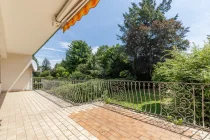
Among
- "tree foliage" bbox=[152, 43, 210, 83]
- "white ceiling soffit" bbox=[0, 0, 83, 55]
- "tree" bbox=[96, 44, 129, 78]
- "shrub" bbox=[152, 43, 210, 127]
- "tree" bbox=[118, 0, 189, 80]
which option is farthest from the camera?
"tree" bbox=[96, 44, 129, 78]

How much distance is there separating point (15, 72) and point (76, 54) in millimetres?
17067

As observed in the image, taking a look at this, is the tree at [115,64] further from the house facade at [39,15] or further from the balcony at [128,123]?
the balcony at [128,123]

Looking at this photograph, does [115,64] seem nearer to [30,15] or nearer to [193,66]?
[193,66]

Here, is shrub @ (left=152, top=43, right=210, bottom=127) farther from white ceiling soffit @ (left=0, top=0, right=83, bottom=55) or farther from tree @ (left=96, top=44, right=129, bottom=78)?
tree @ (left=96, top=44, right=129, bottom=78)

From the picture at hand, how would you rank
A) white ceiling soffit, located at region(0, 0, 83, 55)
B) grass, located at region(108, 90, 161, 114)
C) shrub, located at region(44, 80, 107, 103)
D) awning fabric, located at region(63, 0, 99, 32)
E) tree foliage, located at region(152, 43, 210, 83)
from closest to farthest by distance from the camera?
awning fabric, located at region(63, 0, 99, 32)
white ceiling soffit, located at region(0, 0, 83, 55)
tree foliage, located at region(152, 43, 210, 83)
grass, located at region(108, 90, 161, 114)
shrub, located at region(44, 80, 107, 103)

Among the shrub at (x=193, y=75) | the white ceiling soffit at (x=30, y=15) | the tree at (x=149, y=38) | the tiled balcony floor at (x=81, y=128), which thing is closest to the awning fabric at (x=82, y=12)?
the white ceiling soffit at (x=30, y=15)

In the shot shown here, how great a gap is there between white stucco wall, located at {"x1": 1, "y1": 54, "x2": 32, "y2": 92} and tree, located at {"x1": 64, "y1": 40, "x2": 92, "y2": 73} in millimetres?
14748

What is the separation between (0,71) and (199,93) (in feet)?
36.9

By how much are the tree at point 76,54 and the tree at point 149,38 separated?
1381cm

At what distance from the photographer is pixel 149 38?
12.4m

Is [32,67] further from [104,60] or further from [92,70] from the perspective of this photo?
[104,60]

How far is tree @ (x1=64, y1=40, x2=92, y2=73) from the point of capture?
85.7 feet

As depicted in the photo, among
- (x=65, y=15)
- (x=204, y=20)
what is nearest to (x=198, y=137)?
(x=65, y=15)

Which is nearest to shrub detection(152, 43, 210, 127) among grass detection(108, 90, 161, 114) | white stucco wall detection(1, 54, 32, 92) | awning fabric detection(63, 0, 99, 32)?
grass detection(108, 90, 161, 114)
